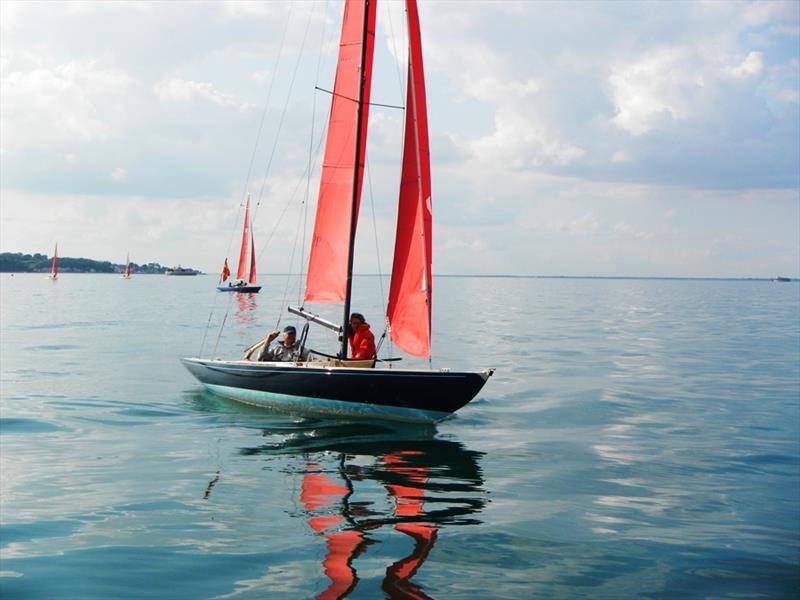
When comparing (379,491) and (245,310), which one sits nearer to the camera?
(379,491)

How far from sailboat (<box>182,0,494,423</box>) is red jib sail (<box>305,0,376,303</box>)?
25 mm

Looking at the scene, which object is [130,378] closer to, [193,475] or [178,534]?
[193,475]

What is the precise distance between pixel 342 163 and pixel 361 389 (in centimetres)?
581

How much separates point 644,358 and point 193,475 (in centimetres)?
2380

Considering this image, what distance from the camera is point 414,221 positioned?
58.9 ft

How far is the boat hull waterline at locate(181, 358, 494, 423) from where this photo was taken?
1681 cm

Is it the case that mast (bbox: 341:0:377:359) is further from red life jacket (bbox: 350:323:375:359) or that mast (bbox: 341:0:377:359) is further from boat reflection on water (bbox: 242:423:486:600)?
boat reflection on water (bbox: 242:423:486:600)

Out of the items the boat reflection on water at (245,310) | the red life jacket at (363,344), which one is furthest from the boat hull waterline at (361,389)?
the boat reflection on water at (245,310)

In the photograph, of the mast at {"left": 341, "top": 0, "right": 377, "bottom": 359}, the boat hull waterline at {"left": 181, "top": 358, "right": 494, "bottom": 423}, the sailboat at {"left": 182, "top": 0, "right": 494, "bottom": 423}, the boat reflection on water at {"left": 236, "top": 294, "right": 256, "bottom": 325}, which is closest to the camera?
the boat hull waterline at {"left": 181, "top": 358, "right": 494, "bottom": 423}

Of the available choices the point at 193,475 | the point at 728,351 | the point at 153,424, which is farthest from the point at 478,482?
the point at 728,351

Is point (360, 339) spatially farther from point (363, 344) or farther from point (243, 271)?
point (243, 271)

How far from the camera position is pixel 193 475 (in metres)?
13.2

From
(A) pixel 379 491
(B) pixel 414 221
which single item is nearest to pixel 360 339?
(B) pixel 414 221

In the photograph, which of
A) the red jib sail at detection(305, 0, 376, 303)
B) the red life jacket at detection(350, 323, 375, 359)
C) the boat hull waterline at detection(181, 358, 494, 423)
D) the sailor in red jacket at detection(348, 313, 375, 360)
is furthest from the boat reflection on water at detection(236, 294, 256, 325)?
the red life jacket at detection(350, 323, 375, 359)
